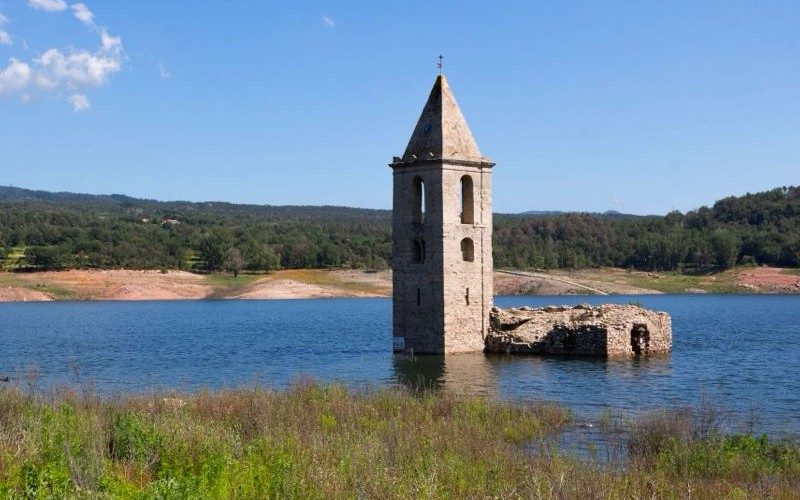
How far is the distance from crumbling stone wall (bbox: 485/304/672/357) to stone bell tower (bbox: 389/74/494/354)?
984 mm

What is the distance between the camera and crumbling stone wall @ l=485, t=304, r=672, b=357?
2978 cm

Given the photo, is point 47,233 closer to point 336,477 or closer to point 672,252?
point 672,252

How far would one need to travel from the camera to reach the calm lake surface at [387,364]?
879 inches

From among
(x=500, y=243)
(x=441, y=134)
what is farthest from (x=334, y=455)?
(x=500, y=243)

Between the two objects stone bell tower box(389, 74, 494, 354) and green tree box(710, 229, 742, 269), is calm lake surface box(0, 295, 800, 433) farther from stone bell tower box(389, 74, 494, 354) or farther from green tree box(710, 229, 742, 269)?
green tree box(710, 229, 742, 269)

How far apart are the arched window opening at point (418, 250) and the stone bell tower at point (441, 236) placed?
0.11 ft

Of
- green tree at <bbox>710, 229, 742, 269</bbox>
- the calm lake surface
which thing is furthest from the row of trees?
the calm lake surface

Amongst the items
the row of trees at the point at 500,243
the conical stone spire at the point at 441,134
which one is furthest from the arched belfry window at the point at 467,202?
the row of trees at the point at 500,243

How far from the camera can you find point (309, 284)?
90750 mm

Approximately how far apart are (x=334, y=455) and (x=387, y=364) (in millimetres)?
16979

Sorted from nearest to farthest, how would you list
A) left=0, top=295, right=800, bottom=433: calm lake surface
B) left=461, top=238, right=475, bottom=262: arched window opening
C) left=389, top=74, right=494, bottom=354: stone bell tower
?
left=0, top=295, right=800, bottom=433: calm lake surface, left=389, top=74, right=494, bottom=354: stone bell tower, left=461, top=238, right=475, bottom=262: arched window opening

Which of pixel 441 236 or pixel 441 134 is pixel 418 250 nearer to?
pixel 441 236

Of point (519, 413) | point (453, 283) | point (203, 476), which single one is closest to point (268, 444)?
point (203, 476)

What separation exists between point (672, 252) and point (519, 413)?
292ft
